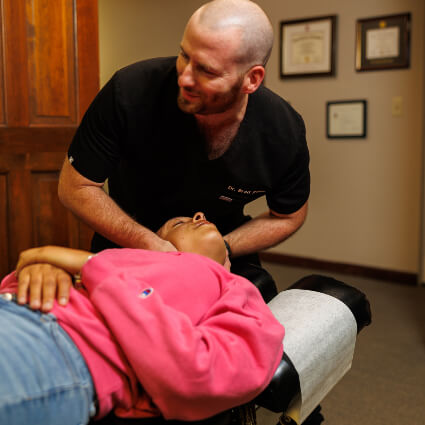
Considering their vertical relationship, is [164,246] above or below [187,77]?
below

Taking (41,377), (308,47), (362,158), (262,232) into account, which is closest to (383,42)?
(308,47)

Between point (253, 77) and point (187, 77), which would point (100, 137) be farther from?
point (253, 77)

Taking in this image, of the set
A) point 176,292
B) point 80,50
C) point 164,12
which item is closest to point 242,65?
point 176,292

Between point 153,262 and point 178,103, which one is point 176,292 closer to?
point 153,262

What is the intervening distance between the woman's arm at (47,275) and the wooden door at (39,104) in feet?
4.45

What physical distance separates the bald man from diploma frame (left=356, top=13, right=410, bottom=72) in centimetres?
222

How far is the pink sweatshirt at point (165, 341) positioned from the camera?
2.72 ft

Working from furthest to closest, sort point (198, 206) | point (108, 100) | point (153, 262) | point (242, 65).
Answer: point (198, 206)
point (108, 100)
point (242, 65)
point (153, 262)

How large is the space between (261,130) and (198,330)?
786 mm

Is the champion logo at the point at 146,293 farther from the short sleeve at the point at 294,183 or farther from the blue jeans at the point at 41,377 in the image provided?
the short sleeve at the point at 294,183

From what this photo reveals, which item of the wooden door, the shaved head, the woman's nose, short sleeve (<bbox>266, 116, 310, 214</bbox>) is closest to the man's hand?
the woman's nose

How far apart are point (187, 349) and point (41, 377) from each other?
0.23 m

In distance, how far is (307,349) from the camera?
1.01 m

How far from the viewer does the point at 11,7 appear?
7.22 ft
